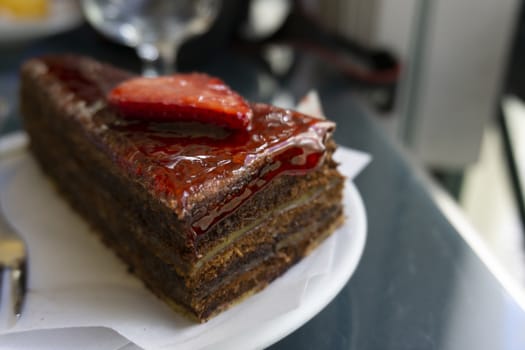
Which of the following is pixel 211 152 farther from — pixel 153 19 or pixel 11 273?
pixel 153 19

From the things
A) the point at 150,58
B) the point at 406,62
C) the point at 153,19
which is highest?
the point at 153,19

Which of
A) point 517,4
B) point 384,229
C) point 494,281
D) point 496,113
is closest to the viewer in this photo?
point 494,281

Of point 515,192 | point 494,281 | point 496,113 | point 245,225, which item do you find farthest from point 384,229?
point 496,113

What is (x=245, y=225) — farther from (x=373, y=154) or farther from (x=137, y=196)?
(x=373, y=154)

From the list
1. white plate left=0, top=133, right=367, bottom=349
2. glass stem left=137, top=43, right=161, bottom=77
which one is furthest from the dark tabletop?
glass stem left=137, top=43, right=161, bottom=77

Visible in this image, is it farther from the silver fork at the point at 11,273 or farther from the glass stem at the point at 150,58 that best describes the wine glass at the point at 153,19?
the silver fork at the point at 11,273

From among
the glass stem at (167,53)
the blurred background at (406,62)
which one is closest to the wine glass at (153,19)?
the glass stem at (167,53)

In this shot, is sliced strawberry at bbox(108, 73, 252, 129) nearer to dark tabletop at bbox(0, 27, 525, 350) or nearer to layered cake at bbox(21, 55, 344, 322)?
layered cake at bbox(21, 55, 344, 322)

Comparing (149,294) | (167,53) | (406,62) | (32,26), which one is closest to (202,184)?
(149,294)
